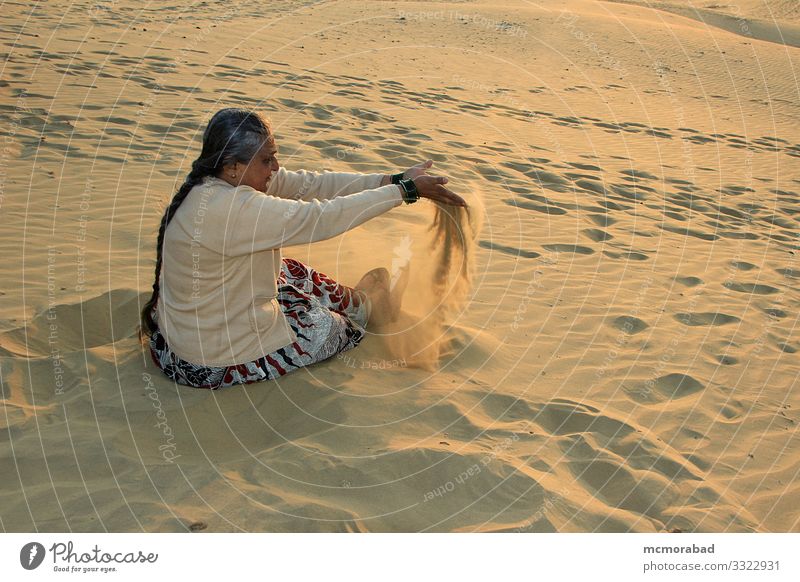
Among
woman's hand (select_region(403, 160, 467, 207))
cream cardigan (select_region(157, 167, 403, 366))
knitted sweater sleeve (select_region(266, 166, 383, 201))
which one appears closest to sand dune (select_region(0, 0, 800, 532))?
cream cardigan (select_region(157, 167, 403, 366))

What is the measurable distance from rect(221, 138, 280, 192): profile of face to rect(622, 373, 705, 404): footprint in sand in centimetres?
220

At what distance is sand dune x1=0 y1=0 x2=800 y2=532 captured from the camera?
3.18 m

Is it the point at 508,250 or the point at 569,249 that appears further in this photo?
the point at 569,249

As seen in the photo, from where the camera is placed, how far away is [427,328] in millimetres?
4484

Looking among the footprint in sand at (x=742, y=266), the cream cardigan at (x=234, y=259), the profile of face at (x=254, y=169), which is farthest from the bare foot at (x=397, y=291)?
the footprint in sand at (x=742, y=266)

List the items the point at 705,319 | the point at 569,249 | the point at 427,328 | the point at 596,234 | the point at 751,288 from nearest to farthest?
the point at 427,328, the point at 705,319, the point at 751,288, the point at 569,249, the point at 596,234

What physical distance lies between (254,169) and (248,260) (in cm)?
41

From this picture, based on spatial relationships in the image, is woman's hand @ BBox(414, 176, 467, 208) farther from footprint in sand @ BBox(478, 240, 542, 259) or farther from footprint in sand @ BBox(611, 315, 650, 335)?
footprint in sand @ BBox(478, 240, 542, 259)

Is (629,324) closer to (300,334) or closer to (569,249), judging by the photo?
(569,249)

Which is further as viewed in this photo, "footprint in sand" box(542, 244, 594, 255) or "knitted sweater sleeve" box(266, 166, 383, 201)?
"footprint in sand" box(542, 244, 594, 255)

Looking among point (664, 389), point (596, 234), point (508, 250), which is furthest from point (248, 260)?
point (596, 234)

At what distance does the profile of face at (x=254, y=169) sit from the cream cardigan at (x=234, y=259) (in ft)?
0.16

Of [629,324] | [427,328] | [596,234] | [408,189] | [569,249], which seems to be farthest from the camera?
[596,234]

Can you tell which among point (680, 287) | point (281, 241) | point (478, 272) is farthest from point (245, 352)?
point (680, 287)
